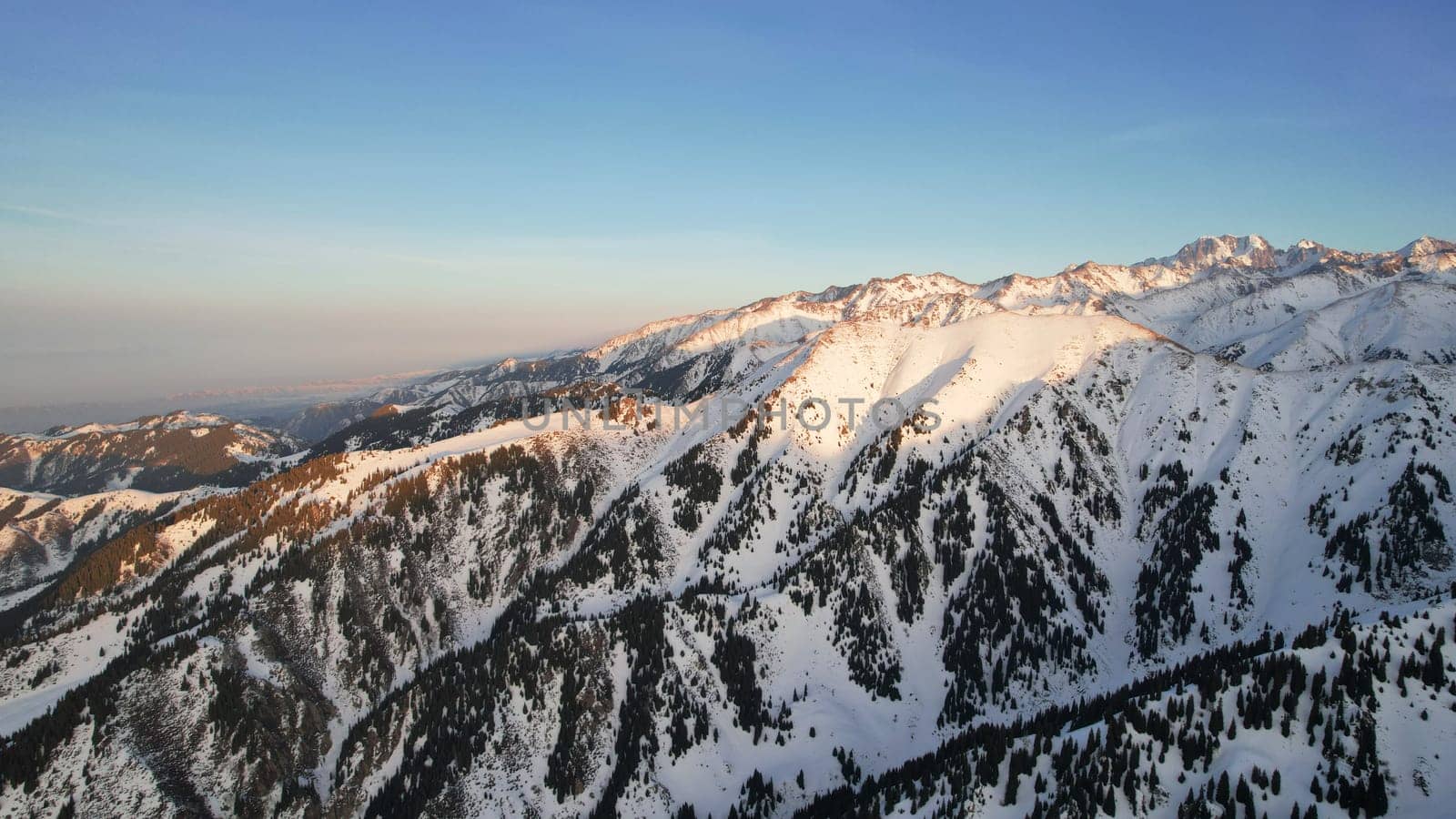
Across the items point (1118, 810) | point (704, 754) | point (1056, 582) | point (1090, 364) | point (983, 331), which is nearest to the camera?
point (1118, 810)

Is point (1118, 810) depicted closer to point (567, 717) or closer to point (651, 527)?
point (567, 717)

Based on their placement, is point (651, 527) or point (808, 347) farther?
point (808, 347)

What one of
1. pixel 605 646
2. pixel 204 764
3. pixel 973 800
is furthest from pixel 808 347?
pixel 204 764

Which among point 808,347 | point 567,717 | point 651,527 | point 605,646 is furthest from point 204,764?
point 808,347

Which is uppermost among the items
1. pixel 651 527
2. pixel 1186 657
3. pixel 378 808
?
pixel 651 527

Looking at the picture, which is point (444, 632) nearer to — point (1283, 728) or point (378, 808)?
point (378, 808)

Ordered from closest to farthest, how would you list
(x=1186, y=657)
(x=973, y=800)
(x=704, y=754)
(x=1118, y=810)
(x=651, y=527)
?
(x=1118, y=810)
(x=973, y=800)
(x=704, y=754)
(x=1186, y=657)
(x=651, y=527)

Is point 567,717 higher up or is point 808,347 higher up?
point 808,347
